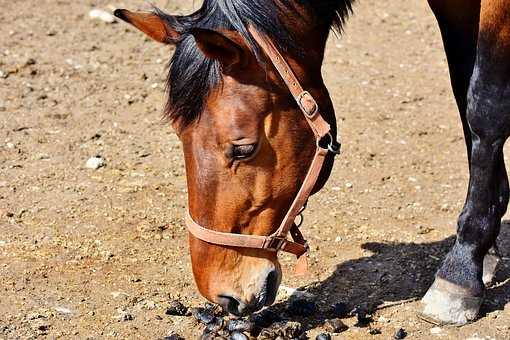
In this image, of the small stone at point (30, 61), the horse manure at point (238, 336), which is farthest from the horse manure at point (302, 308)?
the small stone at point (30, 61)

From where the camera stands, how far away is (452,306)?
13.5 feet

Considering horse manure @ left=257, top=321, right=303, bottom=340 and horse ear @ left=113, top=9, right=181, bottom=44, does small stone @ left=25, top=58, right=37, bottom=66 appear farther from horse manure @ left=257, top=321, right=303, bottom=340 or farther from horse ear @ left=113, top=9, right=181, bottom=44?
horse manure @ left=257, top=321, right=303, bottom=340

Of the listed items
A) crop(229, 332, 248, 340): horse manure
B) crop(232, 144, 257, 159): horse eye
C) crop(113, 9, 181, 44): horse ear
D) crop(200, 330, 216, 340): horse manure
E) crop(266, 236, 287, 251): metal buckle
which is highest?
crop(113, 9, 181, 44): horse ear

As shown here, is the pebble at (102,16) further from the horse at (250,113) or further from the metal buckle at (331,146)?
the metal buckle at (331,146)

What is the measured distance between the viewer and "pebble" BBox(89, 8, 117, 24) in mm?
8009

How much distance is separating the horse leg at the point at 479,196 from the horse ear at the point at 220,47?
110 cm

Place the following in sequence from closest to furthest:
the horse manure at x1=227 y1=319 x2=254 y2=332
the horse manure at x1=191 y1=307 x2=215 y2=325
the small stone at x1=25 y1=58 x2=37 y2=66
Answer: the horse manure at x1=227 y1=319 x2=254 y2=332, the horse manure at x1=191 y1=307 x2=215 y2=325, the small stone at x1=25 y1=58 x2=37 y2=66

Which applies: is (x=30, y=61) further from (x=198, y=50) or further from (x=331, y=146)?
(x=331, y=146)

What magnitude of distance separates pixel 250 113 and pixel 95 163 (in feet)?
8.02

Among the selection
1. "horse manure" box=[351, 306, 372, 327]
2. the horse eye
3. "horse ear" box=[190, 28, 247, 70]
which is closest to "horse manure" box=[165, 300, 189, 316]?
"horse manure" box=[351, 306, 372, 327]

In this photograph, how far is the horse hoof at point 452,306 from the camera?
13.5 ft

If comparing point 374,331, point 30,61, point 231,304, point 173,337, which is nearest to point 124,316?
point 173,337

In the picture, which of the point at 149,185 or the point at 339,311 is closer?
the point at 339,311

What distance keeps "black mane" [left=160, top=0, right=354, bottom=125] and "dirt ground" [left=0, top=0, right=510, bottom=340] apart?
3.65ft
